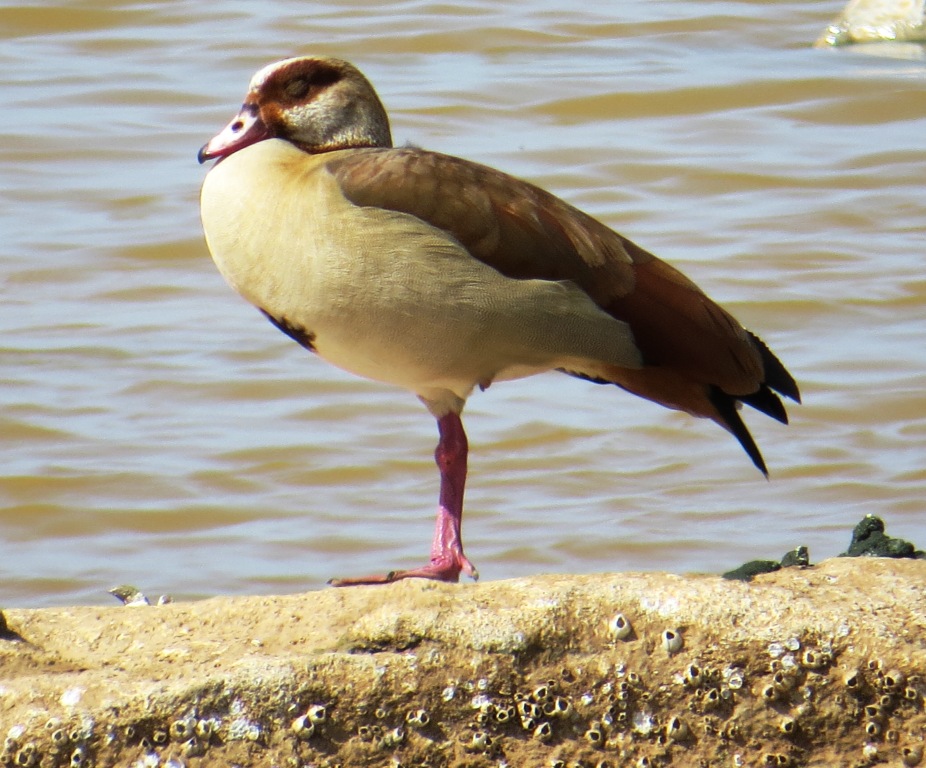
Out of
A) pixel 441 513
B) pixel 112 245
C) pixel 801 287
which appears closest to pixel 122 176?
pixel 112 245

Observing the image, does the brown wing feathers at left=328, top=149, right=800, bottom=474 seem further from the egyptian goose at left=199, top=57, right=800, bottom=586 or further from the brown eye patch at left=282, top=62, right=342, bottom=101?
the brown eye patch at left=282, top=62, right=342, bottom=101

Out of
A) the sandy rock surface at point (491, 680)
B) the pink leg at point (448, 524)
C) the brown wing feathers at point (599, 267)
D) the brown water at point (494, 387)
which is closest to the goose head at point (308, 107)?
the brown wing feathers at point (599, 267)

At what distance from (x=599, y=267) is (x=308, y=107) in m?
0.89

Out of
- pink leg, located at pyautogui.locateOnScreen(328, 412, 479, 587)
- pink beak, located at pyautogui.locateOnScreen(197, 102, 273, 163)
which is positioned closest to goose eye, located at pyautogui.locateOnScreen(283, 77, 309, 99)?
pink beak, located at pyautogui.locateOnScreen(197, 102, 273, 163)

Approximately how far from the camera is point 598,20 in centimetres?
1395

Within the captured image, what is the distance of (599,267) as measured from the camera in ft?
15.1

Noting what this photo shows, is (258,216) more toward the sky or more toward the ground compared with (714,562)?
more toward the sky

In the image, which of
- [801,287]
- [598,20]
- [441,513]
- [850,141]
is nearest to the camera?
[441,513]

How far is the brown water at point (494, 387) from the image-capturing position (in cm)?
636

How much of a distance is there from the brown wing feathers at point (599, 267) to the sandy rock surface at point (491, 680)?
1.13 metres

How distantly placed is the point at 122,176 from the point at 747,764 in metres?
7.89

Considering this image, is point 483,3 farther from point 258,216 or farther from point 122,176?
point 258,216

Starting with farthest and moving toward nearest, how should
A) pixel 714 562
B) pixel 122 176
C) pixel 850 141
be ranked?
pixel 850 141 < pixel 122 176 < pixel 714 562

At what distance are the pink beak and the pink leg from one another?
2.98 feet
